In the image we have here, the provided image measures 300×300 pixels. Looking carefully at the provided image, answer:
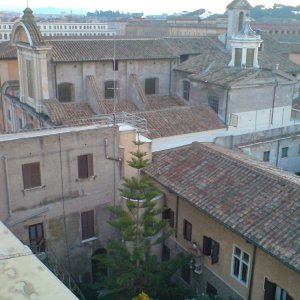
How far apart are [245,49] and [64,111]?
13684 mm

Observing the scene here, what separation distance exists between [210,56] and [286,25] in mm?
55541

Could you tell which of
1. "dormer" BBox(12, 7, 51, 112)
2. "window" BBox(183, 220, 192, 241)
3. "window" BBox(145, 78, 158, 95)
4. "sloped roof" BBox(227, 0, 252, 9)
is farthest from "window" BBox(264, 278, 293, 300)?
"sloped roof" BBox(227, 0, 252, 9)

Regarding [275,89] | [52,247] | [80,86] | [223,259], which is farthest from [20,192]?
[275,89]

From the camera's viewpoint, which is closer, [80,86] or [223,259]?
[223,259]

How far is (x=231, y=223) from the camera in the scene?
16.3 meters

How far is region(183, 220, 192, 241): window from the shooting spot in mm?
19703

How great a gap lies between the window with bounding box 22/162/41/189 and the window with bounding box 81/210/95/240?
3.12 meters

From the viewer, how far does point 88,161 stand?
20922mm

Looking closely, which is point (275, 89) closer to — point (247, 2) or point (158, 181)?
point (247, 2)

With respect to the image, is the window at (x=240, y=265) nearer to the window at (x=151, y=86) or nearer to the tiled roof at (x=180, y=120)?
the tiled roof at (x=180, y=120)

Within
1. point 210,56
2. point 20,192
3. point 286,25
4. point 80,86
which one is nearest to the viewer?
point 20,192

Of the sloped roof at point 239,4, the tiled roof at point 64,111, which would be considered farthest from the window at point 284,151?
the tiled roof at point 64,111

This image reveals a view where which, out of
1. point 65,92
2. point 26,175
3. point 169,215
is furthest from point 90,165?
point 65,92

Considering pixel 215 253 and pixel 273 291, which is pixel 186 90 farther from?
pixel 273 291
